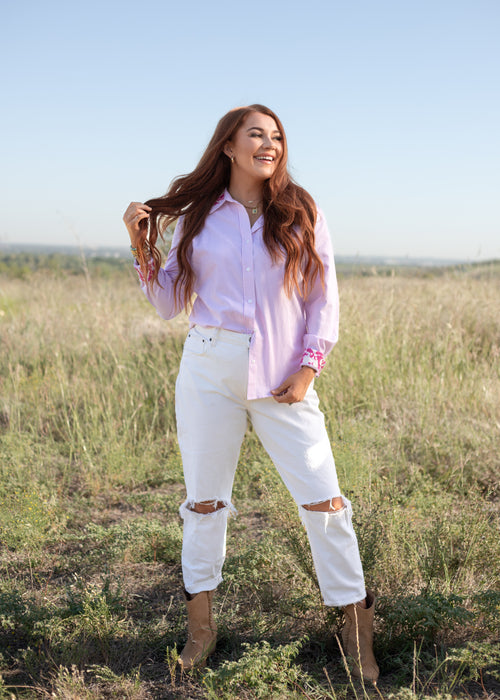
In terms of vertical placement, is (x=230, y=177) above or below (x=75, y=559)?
above

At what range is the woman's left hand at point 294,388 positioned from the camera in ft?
6.80

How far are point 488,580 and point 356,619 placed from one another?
84 cm

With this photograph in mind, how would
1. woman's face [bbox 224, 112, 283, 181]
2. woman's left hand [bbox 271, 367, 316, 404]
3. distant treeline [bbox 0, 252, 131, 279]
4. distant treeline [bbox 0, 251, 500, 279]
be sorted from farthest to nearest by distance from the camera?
distant treeline [bbox 0, 252, 131, 279], distant treeline [bbox 0, 251, 500, 279], woman's face [bbox 224, 112, 283, 181], woman's left hand [bbox 271, 367, 316, 404]

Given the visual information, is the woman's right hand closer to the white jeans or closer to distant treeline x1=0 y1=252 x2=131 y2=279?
the white jeans

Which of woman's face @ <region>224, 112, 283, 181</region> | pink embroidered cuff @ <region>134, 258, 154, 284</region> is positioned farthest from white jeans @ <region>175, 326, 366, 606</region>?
woman's face @ <region>224, 112, 283, 181</region>

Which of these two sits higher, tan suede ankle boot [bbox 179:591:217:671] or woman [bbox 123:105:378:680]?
woman [bbox 123:105:378:680]

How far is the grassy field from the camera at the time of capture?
2.17 meters

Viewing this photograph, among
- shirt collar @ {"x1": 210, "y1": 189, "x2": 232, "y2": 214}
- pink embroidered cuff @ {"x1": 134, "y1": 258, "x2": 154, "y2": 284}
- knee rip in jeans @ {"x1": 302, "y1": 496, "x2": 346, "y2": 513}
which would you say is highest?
shirt collar @ {"x1": 210, "y1": 189, "x2": 232, "y2": 214}

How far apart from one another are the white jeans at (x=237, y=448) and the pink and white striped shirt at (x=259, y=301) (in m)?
0.06

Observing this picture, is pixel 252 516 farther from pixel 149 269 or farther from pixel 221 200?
pixel 221 200

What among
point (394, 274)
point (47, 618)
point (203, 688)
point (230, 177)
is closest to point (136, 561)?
point (47, 618)

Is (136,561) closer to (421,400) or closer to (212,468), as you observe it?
(212,468)

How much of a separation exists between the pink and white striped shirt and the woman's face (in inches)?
5.7

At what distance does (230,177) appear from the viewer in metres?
2.37
